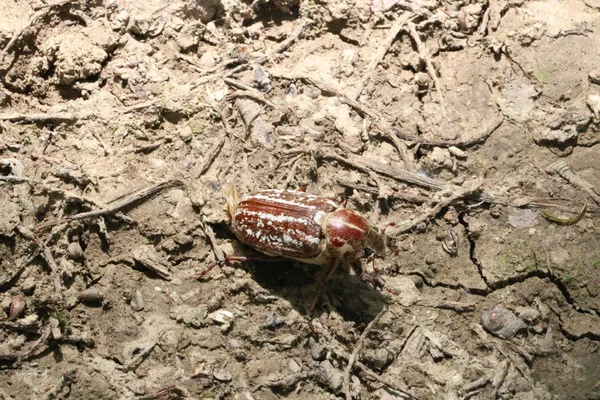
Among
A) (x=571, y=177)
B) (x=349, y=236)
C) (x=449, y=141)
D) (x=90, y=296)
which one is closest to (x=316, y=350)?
(x=349, y=236)

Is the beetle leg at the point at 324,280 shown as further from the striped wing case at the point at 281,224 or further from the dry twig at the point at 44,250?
the dry twig at the point at 44,250

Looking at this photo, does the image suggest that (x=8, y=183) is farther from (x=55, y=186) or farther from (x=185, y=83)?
(x=185, y=83)

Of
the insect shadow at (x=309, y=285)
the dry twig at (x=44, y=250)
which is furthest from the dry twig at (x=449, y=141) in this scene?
the dry twig at (x=44, y=250)

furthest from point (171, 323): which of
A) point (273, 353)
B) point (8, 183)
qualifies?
point (8, 183)

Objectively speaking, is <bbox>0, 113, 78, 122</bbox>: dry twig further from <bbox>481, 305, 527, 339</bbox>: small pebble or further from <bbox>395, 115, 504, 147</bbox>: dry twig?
<bbox>481, 305, 527, 339</bbox>: small pebble

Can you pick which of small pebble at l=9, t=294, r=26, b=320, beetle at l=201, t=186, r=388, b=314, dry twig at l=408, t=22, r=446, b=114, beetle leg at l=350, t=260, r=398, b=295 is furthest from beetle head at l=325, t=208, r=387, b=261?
small pebble at l=9, t=294, r=26, b=320

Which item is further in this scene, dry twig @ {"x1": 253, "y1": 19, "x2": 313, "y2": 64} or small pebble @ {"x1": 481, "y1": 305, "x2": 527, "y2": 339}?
dry twig @ {"x1": 253, "y1": 19, "x2": 313, "y2": 64}
